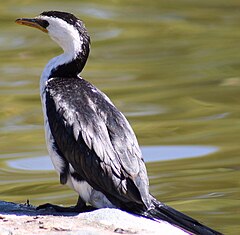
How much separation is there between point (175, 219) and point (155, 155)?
4657 mm

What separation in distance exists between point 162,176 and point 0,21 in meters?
6.96

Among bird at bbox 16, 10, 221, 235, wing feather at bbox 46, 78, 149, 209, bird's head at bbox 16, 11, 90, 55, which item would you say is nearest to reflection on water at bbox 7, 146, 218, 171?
bird's head at bbox 16, 11, 90, 55

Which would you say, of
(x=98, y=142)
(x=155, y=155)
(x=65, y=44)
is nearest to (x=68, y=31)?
(x=65, y=44)

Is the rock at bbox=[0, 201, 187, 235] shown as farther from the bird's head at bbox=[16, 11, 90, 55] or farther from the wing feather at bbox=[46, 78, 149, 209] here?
the bird's head at bbox=[16, 11, 90, 55]

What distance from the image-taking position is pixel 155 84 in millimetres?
15758

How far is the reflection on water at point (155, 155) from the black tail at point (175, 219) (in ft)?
14.2

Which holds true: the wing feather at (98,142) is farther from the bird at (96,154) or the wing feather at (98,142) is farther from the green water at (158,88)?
the green water at (158,88)

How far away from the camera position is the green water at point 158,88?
40.3ft

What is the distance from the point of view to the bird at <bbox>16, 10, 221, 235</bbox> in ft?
28.1

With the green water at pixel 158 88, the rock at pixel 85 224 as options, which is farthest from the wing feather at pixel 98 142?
the green water at pixel 158 88

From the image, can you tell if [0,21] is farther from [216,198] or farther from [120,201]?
[120,201]

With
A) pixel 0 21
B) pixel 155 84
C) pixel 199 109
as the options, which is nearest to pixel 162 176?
pixel 199 109

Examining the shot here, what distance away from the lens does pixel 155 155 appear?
43.5 ft

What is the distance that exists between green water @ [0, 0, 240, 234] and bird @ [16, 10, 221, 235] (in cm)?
229
